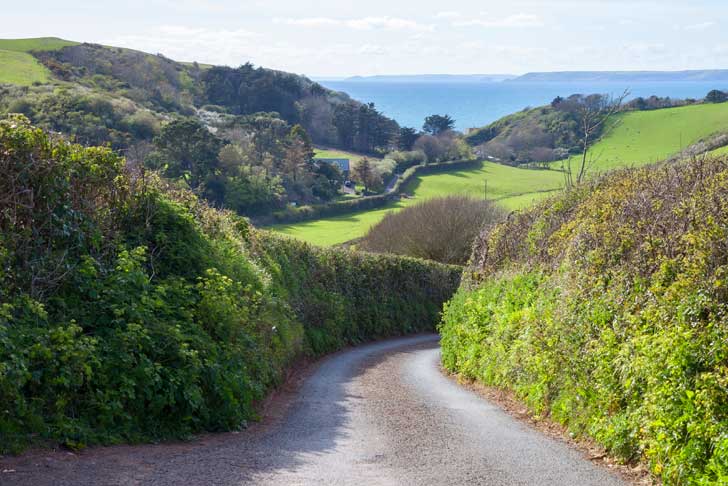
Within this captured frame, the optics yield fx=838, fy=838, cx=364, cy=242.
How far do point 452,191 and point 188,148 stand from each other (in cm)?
3308

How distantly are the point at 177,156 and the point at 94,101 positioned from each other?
15.7m

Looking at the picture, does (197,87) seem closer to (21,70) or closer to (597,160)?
(21,70)

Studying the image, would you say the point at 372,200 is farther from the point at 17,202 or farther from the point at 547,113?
the point at 17,202

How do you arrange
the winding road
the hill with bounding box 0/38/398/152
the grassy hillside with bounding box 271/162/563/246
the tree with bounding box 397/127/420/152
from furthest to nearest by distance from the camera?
the tree with bounding box 397/127/420/152 < the hill with bounding box 0/38/398/152 < the grassy hillside with bounding box 271/162/563/246 < the winding road

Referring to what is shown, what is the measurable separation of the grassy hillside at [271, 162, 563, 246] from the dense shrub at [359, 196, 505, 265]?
11.7ft

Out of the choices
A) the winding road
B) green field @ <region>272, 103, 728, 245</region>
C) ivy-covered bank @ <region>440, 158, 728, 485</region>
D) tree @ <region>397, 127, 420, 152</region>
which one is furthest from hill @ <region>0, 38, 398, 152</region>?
the winding road

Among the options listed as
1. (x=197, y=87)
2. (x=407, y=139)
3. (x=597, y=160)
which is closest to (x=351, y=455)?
(x=597, y=160)

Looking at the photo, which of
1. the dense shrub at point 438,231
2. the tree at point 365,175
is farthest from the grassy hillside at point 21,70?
the dense shrub at point 438,231

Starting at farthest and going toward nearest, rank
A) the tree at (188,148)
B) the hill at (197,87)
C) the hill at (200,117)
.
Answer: the hill at (197,87)
the hill at (200,117)
the tree at (188,148)

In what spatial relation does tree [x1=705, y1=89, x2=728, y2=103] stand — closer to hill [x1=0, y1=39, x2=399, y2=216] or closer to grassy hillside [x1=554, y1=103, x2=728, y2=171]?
grassy hillside [x1=554, y1=103, x2=728, y2=171]

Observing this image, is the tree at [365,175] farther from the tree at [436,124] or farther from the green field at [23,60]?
the tree at [436,124]

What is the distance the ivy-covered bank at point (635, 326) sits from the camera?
8.22 m

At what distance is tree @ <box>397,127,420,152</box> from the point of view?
10462 cm

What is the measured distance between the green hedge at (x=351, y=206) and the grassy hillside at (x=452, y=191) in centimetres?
74
